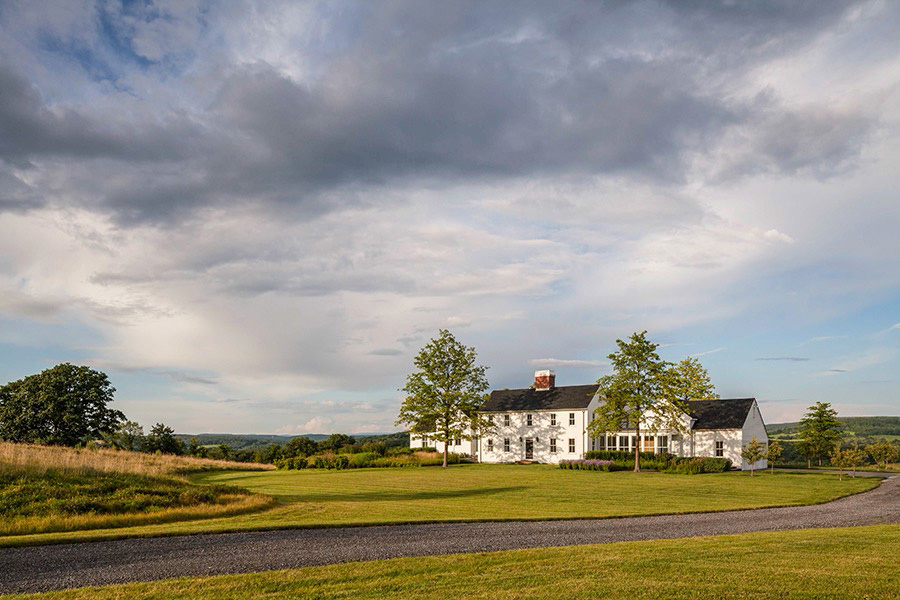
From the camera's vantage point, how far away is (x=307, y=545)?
14.5m

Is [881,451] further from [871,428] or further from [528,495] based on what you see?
[871,428]

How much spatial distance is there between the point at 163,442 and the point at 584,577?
6130cm

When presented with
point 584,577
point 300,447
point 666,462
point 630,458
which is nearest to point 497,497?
point 584,577

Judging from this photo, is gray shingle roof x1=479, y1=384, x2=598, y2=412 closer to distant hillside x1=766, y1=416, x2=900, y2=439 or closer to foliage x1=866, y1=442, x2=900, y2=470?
foliage x1=866, y1=442, x2=900, y2=470

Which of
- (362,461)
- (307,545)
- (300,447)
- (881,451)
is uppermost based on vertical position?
(307,545)

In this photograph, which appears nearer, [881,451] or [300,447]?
[881,451]

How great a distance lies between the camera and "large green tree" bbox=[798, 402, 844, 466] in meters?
60.1

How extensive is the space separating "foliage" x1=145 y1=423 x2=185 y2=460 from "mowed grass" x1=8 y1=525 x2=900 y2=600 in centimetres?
5702

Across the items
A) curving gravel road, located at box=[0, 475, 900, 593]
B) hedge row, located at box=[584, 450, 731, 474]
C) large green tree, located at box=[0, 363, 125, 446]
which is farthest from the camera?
large green tree, located at box=[0, 363, 125, 446]

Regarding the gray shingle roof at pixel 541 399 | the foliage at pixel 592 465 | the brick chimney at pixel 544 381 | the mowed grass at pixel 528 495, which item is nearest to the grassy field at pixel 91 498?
the mowed grass at pixel 528 495

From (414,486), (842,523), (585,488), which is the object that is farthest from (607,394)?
(842,523)

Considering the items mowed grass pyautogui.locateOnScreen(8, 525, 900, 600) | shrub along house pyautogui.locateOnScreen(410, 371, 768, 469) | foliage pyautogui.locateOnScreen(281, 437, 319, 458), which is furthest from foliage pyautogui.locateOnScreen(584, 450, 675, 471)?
mowed grass pyautogui.locateOnScreen(8, 525, 900, 600)

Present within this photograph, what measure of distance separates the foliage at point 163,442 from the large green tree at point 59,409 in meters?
5.15

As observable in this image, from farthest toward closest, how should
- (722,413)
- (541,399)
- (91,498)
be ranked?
(541,399) < (722,413) < (91,498)
